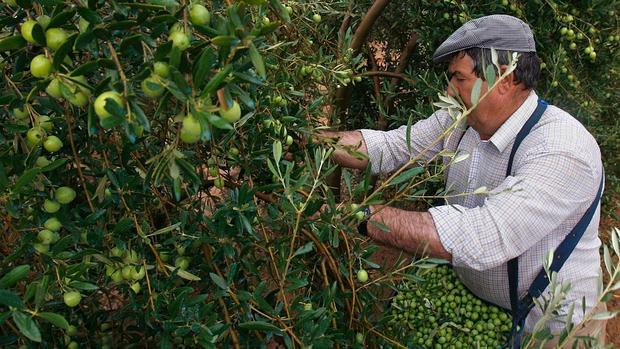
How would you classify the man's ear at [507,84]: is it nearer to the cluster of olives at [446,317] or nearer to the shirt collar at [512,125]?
the shirt collar at [512,125]

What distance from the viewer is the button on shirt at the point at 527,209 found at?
1834 millimetres

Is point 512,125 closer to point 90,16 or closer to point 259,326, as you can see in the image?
point 259,326

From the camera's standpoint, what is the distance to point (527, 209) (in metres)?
1.83

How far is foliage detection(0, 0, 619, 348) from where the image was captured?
0.81 meters

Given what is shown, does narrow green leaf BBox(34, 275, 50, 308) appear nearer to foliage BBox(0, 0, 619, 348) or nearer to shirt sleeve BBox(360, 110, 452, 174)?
foliage BBox(0, 0, 619, 348)

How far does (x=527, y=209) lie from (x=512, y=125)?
47 centimetres

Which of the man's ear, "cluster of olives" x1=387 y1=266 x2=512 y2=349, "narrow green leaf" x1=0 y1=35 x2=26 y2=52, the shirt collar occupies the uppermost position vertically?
"narrow green leaf" x1=0 y1=35 x2=26 y2=52

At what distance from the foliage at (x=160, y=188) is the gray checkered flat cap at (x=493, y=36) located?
817mm

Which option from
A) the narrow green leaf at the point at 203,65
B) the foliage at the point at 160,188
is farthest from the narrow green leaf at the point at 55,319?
the narrow green leaf at the point at 203,65

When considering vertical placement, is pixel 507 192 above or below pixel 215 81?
below

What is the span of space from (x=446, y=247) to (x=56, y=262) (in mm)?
1297

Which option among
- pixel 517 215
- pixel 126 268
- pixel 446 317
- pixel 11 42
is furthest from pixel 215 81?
pixel 446 317

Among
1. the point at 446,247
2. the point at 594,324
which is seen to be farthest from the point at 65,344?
the point at 594,324

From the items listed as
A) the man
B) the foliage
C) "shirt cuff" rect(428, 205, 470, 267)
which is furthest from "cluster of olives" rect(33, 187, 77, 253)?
"shirt cuff" rect(428, 205, 470, 267)
